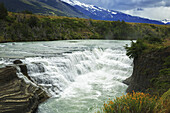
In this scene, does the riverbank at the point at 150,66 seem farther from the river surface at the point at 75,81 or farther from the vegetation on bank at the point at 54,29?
the vegetation on bank at the point at 54,29

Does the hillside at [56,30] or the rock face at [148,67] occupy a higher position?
the hillside at [56,30]

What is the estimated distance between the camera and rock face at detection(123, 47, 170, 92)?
1128cm

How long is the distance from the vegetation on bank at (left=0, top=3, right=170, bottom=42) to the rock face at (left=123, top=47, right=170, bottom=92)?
9101mm

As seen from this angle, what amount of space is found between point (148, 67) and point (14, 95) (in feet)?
31.7

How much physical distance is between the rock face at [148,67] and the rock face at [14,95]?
7.86 metres

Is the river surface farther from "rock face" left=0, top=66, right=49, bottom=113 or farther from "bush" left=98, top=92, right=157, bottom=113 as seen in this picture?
"bush" left=98, top=92, right=157, bottom=113

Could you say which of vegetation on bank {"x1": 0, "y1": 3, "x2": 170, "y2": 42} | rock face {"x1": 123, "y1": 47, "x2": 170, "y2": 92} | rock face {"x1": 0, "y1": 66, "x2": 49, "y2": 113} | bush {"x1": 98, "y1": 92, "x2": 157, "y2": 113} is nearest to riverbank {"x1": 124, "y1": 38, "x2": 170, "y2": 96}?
rock face {"x1": 123, "y1": 47, "x2": 170, "y2": 92}

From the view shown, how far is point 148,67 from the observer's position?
40.0ft

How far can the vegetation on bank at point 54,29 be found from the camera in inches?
1976

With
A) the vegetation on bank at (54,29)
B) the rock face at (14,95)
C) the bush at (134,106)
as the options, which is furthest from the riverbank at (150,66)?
the vegetation on bank at (54,29)

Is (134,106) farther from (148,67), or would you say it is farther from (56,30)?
(56,30)

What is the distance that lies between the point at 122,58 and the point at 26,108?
19.4m

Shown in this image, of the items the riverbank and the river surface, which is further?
the river surface

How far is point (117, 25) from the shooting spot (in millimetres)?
101562
